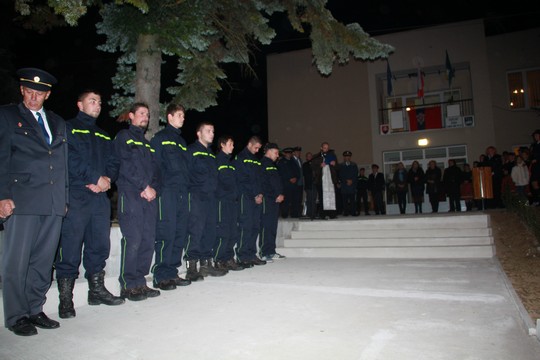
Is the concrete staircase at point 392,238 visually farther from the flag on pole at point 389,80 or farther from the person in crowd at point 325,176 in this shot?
the flag on pole at point 389,80

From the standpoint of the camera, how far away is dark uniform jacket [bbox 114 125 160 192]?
4277 millimetres

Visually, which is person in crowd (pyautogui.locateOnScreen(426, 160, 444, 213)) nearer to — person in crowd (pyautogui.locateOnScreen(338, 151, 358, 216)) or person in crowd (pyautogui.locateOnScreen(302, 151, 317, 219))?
person in crowd (pyautogui.locateOnScreen(338, 151, 358, 216))

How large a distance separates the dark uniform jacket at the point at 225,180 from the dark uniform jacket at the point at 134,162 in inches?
60.6

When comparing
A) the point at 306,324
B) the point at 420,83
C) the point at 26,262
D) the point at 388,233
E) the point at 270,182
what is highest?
the point at 420,83

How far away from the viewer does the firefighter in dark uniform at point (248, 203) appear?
6543 millimetres

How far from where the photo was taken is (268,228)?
7.31m

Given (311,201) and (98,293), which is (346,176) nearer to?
(311,201)

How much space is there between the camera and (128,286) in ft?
14.0

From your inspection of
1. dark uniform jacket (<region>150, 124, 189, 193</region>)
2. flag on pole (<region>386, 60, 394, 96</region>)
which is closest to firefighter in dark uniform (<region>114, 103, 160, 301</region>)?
dark uniform jacket (<region>150, 124, 189, 193</region>)

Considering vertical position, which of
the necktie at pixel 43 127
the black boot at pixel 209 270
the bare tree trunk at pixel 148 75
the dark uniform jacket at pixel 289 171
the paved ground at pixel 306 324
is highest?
the bare tree trunk at pixel 148 75

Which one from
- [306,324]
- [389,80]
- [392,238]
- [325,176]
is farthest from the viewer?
[389,80]

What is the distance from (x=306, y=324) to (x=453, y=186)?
1067 centimetres

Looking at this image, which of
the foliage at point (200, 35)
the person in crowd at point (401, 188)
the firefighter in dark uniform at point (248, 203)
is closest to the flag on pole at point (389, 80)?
the person in crowd at point (401, 188)

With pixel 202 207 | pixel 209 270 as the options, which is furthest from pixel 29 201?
pixel 209 270
